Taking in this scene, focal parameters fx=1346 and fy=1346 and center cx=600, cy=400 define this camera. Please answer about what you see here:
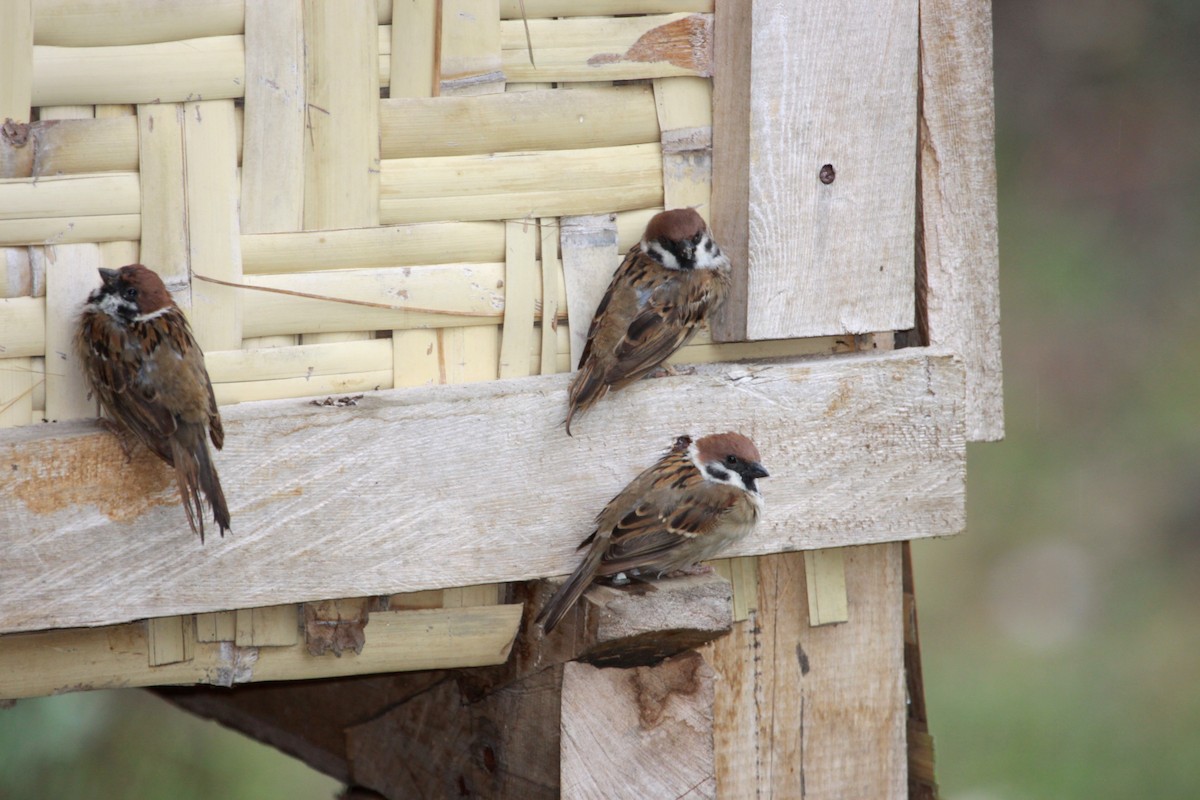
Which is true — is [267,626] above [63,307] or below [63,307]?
below

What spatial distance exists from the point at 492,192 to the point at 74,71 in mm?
648

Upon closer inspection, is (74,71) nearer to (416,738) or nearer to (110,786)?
(416,738)

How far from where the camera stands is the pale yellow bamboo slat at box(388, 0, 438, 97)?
211 cm

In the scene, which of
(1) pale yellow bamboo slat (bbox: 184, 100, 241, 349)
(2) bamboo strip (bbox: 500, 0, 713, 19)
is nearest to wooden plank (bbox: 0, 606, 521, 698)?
(1) pale yellow bamboo slat (bbox: 184, 100, 241, 349)

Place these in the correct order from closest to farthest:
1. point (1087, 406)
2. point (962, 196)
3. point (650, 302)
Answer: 1. point (650, 302)
2. point (962, 196)
3. point (1087, 406)

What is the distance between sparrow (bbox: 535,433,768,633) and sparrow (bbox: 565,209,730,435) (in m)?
0.16

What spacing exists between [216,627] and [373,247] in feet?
2.18

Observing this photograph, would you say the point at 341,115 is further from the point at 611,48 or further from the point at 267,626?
the point at 267,626

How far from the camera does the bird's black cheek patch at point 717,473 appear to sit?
6.97ft

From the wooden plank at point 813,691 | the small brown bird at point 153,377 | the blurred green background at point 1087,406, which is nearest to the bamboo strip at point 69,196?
the small brown bird at point 153,377

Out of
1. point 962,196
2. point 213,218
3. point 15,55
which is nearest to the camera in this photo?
point 15,55

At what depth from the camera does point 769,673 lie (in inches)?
95.4

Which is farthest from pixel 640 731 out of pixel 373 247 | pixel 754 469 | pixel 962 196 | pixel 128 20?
pixel 128 20

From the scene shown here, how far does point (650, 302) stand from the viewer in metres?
2.16
